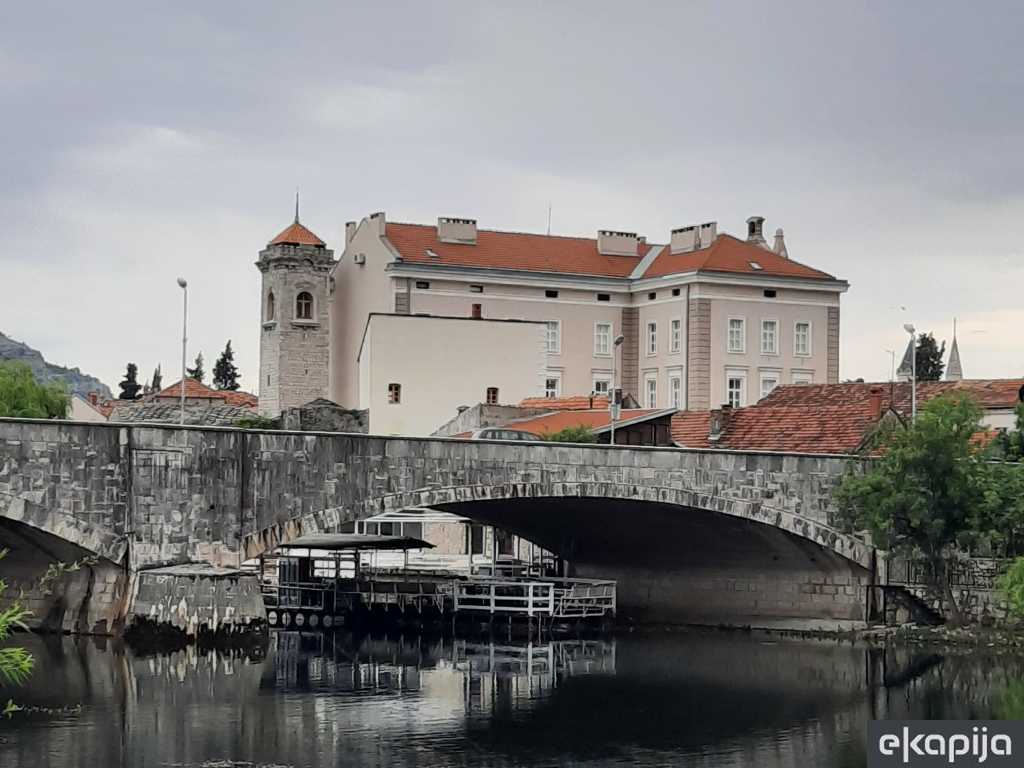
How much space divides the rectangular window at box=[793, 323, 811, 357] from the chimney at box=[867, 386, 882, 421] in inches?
919

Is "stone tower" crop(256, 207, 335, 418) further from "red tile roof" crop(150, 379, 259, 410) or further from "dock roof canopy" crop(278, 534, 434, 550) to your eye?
"dock roof canopy" crop(278, 534, 434, 550)

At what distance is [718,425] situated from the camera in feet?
206

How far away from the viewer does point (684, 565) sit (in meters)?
55.7

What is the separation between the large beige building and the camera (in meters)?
82.5

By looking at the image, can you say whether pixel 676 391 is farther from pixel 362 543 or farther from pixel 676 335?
pixel 362 543

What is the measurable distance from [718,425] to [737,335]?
2163cm

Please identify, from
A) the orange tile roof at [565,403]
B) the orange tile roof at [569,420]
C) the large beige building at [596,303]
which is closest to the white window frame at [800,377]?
the large beige building at [596,303]

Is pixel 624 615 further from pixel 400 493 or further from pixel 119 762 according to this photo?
pixel 119 762

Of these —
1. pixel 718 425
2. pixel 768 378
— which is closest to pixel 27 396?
pixel 718 425

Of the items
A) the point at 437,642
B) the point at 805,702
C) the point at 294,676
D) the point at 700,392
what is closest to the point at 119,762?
the point at 294,676

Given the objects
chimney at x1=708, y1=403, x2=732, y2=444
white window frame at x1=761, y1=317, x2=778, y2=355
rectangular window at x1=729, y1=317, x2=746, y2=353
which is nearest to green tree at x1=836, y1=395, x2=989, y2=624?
chimney at x1=708, y1=403, x2=732, y2=444

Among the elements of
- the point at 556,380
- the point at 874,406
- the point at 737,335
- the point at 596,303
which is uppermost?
the point at 596,303

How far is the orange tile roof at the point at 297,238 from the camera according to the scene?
3369 inches

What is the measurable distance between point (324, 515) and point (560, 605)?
10.1 meters
